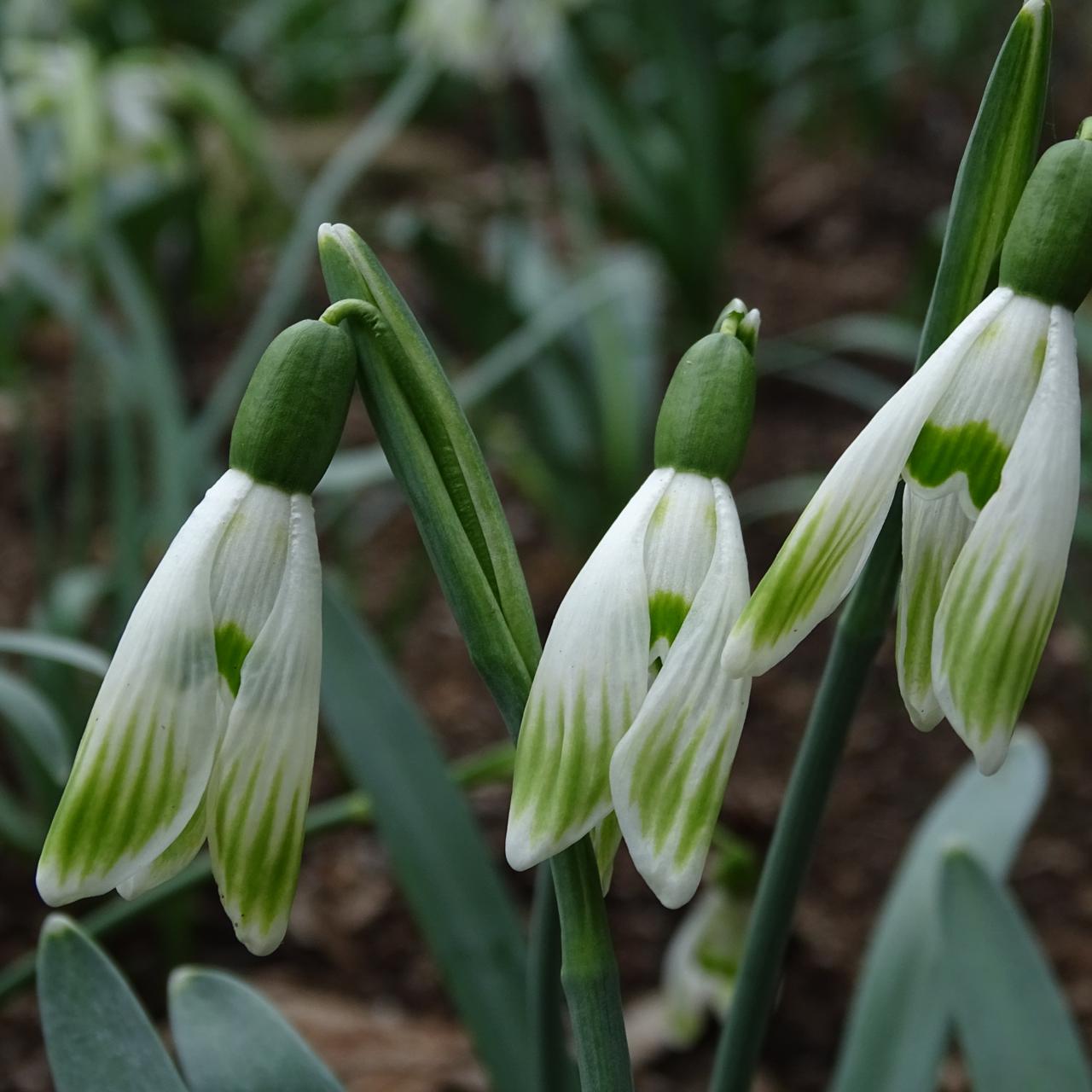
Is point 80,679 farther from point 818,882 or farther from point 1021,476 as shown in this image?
point 1021,476

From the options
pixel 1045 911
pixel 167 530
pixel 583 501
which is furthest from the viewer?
pixel 583 501

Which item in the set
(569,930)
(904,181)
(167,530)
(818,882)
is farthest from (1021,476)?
(904,181)

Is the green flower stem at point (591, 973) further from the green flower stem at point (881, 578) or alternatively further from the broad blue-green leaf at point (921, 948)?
the broad blue-green leaf at point (921, 948)

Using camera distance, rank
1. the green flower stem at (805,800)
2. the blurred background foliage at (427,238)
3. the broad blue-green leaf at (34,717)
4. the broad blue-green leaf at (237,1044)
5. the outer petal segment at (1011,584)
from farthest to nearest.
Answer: the blurred background foliage at (427,238)
the broad blue-green leaf at (34,717)
the broad blue-green leaf at (237,1044)
the green flower stem at (805,800)
the outer petal segment at (1011,584)

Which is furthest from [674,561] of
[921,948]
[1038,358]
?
[921,948]

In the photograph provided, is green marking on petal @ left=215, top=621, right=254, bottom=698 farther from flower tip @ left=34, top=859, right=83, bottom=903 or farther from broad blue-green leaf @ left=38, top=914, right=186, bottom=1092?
broad blue-green leaf @ left=38, top=914, right=186, bottom=1092

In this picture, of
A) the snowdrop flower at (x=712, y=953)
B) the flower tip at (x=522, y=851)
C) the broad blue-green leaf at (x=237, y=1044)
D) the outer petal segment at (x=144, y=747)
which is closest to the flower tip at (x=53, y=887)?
the outer petal segment at (x=144, y=747)

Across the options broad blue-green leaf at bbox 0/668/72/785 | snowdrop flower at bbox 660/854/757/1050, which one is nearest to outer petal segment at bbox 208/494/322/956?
broad blue-green leaf at bbox 0/668/72/785
